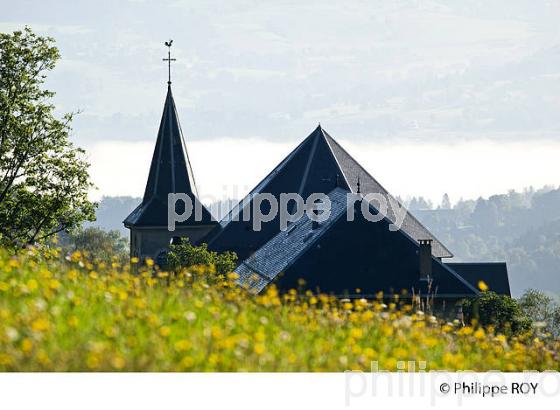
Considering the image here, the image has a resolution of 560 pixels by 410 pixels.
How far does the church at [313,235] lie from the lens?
115 feet

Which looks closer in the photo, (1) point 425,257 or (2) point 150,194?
(1) point 425,257

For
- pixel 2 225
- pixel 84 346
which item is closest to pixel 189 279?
pixel 84 346

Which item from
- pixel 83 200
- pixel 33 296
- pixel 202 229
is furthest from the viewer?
pixel 202 229

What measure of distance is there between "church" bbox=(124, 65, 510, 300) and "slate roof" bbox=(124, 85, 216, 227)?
0.05m

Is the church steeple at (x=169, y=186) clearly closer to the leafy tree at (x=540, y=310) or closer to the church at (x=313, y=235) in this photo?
the church at (x=313, y=235)

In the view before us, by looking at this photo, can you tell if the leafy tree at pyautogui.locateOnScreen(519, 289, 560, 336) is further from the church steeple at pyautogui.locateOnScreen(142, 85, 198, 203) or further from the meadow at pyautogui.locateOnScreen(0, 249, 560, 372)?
the meadow at pyautogui.locateOnScreen(0, 249, 560, 372)

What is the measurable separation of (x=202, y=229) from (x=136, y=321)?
4183 cm

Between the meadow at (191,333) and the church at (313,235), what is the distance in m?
20.4

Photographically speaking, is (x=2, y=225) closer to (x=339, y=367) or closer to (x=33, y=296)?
(x=33, y=296)

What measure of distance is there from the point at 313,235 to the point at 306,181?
1281 centimetres

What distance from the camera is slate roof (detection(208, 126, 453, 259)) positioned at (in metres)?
49.0

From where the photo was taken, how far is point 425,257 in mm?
35000

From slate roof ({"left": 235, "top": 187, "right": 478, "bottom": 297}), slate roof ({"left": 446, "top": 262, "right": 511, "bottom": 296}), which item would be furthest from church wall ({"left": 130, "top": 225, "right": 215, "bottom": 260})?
slate roof ({"left": 446, "top": 262, "right": 511, "bottom": 296})

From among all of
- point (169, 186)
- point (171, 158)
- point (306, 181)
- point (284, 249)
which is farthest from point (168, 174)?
point (284, 249)
